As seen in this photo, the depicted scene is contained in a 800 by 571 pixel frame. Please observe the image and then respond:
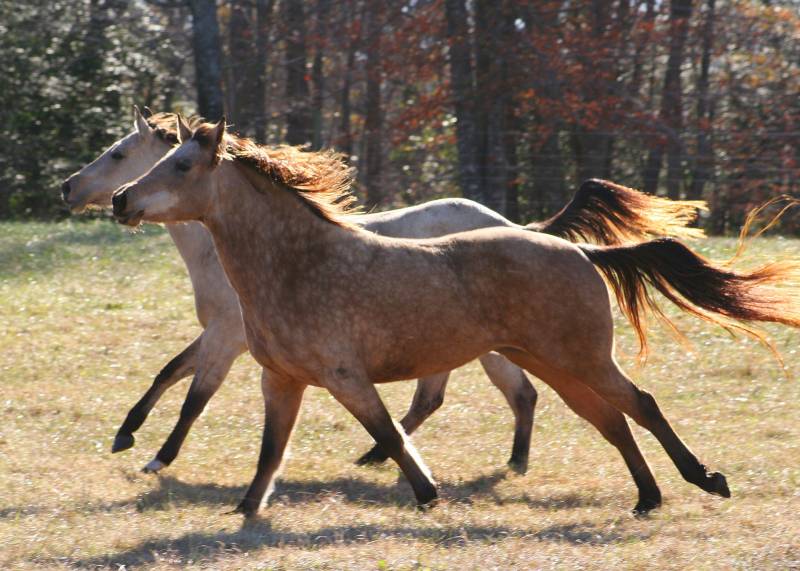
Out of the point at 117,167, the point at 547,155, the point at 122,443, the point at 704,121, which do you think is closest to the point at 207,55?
the point at 547,155

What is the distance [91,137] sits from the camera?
20859mm

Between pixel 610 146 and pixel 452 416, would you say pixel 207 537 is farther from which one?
pixel 610 146

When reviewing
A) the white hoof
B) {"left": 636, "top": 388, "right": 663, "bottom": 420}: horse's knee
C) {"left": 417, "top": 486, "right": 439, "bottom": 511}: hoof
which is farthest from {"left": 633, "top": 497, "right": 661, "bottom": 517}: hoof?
the white hoof

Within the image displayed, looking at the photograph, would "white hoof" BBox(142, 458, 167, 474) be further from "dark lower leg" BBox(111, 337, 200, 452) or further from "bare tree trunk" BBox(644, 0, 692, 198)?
"bare tree trunk" BBox(644, 0, 692, 198)

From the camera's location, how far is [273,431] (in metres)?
6.35

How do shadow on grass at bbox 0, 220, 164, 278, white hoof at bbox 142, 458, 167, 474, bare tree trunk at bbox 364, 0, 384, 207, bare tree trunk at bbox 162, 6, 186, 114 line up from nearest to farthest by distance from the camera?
white hoof at bbox 142, 458, 167, 474, shadow on grass at bbox 0, 220, 164, 278, bare tree trunk at bbox 364, 0, 384, 207, bare tree trunk at bbox 162, 6, 186, 114

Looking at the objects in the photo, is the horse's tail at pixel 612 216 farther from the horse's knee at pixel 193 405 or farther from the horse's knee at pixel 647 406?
the horse's knee at pixel 193 405

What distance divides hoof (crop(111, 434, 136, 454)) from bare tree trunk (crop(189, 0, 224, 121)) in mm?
10954

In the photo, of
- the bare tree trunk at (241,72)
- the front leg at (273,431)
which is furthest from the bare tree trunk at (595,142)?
the front leg at (273,431)

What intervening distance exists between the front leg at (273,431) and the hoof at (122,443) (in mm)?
1651

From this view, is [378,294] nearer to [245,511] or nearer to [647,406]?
[245,511]

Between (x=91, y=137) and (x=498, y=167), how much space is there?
7.03m

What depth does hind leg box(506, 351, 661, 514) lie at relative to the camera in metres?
6.26

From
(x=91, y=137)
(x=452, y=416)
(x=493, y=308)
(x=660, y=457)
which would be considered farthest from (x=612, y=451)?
(x=91, y=137)
